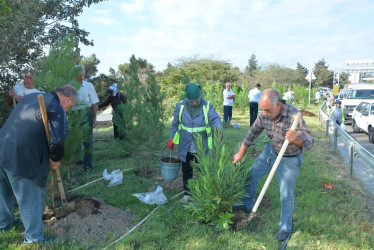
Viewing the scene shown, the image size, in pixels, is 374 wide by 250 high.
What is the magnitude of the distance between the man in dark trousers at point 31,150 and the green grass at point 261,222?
16.5 inches

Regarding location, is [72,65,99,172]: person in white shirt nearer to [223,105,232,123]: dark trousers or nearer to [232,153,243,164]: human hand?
[232,153,243,164]: human hand

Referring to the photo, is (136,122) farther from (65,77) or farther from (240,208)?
(240,208)

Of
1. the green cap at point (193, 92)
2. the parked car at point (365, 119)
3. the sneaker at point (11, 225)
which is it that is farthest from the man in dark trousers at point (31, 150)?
the parked car at point (365, 119)

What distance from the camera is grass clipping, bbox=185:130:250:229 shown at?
349 cm

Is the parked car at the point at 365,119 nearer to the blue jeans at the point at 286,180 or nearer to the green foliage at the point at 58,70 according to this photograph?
the blue jeans at the point at 286,180

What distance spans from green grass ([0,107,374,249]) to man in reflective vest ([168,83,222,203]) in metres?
0.71

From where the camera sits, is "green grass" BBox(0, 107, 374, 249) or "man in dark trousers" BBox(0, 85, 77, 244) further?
"green grass" BBox(0, 107, 374, 249)

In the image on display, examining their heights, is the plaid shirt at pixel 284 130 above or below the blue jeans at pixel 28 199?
above

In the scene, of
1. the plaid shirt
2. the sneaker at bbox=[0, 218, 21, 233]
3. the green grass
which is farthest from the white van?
the sneaker at bbox=[0, 218, 21, 233]

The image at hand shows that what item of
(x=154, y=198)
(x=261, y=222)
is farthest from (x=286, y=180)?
(x=154, y=198)

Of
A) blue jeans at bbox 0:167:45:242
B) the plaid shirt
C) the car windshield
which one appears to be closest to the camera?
blue jeans at bbox 0:167:45:242

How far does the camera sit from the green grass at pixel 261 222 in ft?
10.7

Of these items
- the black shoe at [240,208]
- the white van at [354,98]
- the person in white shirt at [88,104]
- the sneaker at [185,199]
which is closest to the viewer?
the black shoe at [240,208]

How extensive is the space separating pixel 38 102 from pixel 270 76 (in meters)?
40.9
